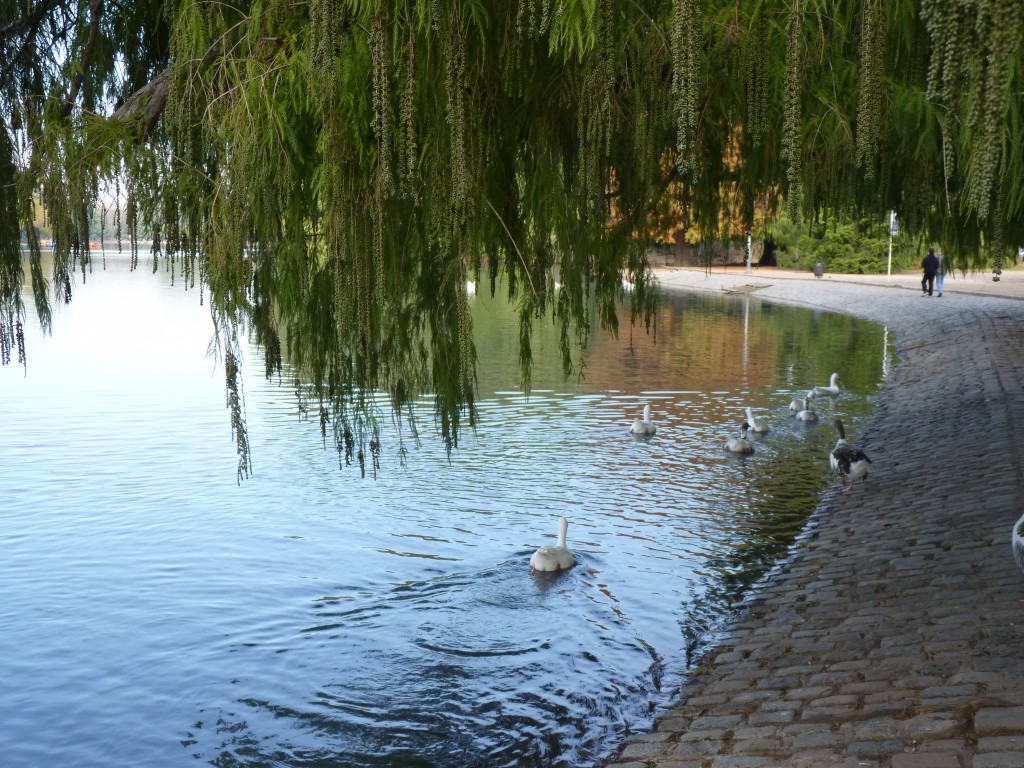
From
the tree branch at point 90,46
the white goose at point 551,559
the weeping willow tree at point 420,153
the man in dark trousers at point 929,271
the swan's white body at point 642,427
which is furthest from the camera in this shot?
the man in dark trousers at point 929,271

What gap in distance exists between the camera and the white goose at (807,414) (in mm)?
17047

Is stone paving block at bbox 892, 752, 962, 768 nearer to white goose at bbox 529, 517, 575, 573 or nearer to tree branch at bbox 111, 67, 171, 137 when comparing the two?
tree branch at bbox 111, 67, 171, 137

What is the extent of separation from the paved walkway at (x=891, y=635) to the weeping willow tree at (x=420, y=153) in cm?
147

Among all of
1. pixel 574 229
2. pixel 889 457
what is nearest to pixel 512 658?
pixel 574 229

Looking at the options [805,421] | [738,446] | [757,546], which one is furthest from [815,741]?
[805,421]

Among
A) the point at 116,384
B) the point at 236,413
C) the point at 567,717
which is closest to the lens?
the point at 236,413

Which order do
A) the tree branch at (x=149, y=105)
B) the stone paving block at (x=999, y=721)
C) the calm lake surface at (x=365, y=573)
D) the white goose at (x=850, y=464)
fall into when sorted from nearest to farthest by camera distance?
the tree branch at (x=149, y=105) < the stone paving block at (x=999, y=721) < the calm lake surface at (x=365, y=573) < the white goose at (x=850, y=464)

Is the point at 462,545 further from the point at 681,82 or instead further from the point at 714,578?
the point at 681,82

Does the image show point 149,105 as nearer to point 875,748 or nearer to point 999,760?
point 875,748

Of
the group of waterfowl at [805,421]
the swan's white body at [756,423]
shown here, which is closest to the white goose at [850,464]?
the group of waterfowl at [805,421]

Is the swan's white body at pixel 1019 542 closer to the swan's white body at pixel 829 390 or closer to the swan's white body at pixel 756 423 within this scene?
the swan's white body at pixel 756 423

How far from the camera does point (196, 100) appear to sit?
4.45 meters

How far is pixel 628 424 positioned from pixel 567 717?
9.67m

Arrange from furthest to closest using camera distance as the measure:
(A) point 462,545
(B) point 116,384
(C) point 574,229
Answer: (B) point 116,384 < (A) point 462,545 < (C) point 574,229
